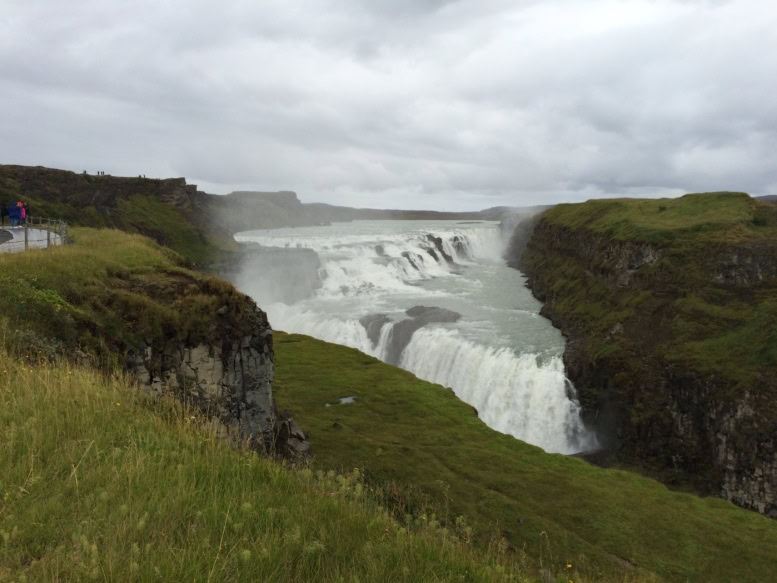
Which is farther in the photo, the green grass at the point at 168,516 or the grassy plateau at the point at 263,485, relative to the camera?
the grassy plateau at the point at 263,485

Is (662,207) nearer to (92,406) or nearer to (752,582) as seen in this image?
(752,582)

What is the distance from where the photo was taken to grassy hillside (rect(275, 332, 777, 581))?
2033cm

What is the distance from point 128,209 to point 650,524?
107023 millimetres

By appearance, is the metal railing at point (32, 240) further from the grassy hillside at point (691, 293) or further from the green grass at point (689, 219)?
the green grass at point (689, 219)

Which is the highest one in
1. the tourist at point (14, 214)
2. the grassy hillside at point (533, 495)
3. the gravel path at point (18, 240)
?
the tourist at point (14, 214)

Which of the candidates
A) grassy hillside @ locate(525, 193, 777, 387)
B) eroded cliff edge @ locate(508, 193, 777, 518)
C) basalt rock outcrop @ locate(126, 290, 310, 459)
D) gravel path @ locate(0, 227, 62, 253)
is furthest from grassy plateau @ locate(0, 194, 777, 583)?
grassy hillside @ locate(525, 193, 777, 387)

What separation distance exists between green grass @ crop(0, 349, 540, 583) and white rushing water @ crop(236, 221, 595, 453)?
36.7 meters

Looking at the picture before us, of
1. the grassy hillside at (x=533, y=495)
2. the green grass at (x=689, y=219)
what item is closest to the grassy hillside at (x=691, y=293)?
the green grass at (x=689, y=219)

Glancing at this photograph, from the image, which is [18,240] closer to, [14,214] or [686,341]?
[14,214]

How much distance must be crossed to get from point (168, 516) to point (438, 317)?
50657mm

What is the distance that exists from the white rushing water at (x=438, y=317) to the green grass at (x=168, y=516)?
36.7 metres

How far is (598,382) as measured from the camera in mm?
42750

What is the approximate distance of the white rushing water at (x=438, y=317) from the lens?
41469 millimetres

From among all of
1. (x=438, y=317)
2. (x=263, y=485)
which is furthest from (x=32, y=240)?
(x=438, y=317)
